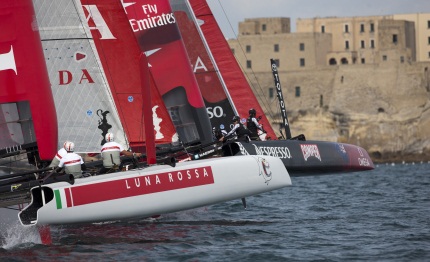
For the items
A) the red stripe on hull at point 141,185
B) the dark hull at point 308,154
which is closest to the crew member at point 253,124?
the dark hull at point 308,154

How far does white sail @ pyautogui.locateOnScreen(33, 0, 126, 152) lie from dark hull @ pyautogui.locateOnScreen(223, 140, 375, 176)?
171 centimetres

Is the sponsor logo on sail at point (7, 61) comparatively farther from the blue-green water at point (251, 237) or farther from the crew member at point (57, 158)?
the blue-green water at point (251, 237)

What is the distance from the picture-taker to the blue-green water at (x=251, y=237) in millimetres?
10406

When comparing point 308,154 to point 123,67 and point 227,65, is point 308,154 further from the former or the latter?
point 123,67

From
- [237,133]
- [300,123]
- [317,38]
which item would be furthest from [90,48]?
[317,38]

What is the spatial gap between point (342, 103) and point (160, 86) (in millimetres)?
45812

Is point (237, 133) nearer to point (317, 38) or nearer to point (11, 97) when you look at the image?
point (11, 97)

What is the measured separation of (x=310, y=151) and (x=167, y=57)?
104 inches

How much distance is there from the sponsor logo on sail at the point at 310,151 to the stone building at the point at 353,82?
40199 mm

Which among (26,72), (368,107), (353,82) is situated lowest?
(368,107)

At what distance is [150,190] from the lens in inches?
464

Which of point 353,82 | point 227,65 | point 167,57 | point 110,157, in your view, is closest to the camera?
point 110,157

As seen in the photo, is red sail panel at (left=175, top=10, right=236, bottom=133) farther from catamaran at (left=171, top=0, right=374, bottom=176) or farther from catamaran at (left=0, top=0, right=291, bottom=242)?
catamaran at (left=0, top=0, right=291, bottom=242)

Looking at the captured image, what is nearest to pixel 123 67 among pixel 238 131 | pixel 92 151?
pixel 92 151
